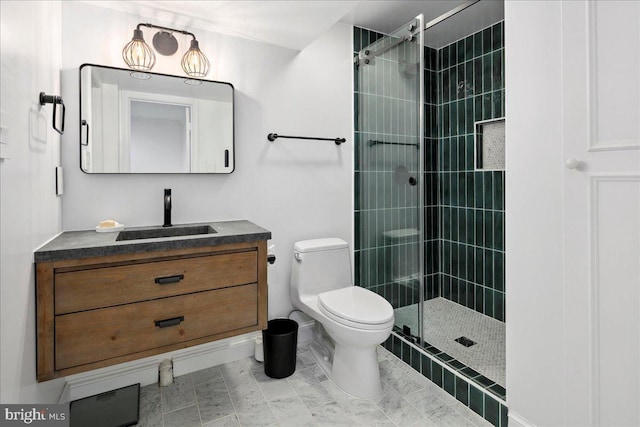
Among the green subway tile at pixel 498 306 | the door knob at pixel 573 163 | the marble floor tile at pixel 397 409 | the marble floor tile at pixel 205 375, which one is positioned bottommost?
the marble floor tile at pixel 397 409

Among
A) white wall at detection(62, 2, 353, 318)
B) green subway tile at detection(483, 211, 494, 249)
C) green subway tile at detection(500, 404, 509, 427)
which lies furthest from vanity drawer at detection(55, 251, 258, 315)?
green subway tile at detection(483, 211, 494, 249)

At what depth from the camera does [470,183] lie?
112 inches

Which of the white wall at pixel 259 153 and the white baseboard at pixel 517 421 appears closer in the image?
the white baseboard at pixel 517 421

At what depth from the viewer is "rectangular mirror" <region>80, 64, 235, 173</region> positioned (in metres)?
1.80

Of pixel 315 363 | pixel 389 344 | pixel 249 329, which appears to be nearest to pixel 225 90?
pixel 249 329

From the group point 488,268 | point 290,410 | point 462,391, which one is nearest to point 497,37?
point 488,268

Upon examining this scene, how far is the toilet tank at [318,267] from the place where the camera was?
224 centimetres

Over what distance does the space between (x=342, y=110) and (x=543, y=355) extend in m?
1.98

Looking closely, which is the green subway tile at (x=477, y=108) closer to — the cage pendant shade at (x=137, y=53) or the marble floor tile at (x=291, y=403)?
the marble floor tile at (x=291, y=403)

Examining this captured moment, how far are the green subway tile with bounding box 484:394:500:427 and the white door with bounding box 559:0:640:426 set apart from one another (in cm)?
32

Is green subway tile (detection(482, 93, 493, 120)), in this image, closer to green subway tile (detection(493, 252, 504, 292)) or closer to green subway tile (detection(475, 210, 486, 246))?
green subway tile (detection(475, 210, 486, 246))

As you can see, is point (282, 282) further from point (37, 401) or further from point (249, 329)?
point (37, 401)

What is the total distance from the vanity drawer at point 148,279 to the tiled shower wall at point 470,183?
1995 mm

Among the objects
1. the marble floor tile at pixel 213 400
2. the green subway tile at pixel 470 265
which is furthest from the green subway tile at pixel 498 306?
the marble floor tile at pixel 213 400
